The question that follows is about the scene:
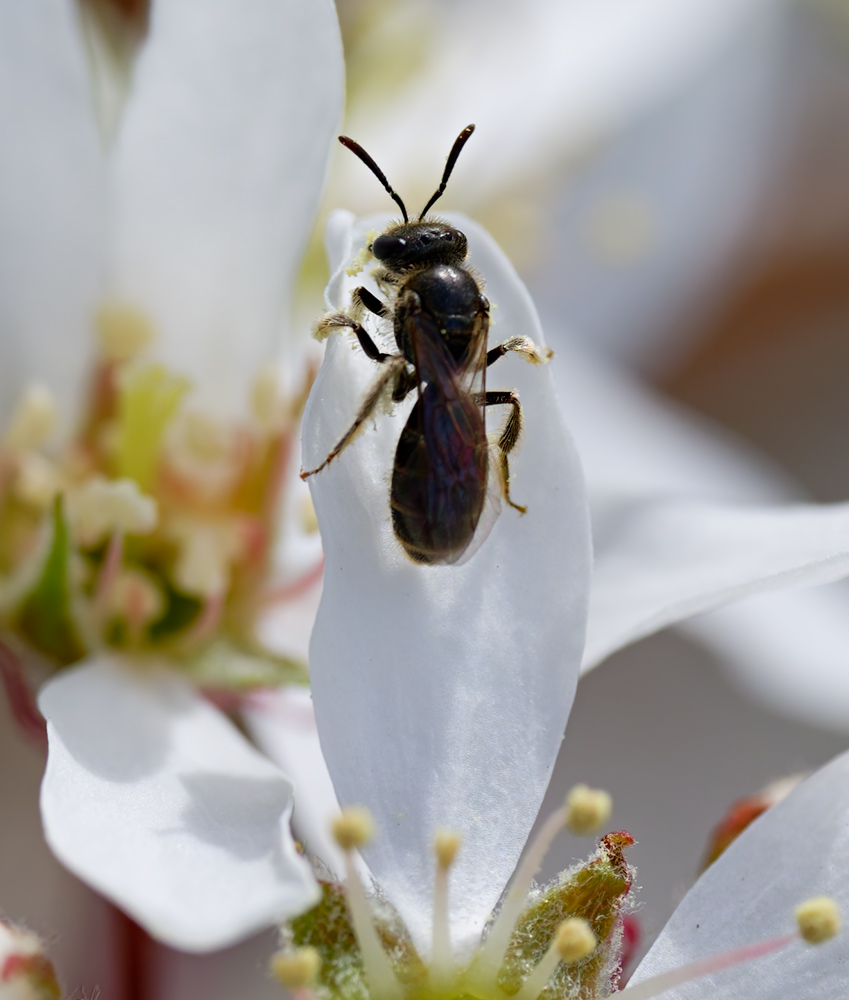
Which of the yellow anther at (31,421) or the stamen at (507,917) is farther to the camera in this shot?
the yellow anther at (31,421)

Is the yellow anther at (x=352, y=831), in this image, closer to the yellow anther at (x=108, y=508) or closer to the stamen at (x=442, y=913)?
the stamen at (x=442, y=913)

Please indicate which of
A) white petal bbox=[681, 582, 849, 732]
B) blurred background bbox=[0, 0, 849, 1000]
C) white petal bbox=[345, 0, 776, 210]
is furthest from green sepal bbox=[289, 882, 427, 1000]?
white petal bbox=[345, 0, 776, 210]

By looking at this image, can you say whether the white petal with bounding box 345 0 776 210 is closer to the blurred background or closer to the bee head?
the blurred background

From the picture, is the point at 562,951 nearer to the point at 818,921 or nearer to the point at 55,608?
the point at 818,921

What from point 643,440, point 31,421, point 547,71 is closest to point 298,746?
point 31,421

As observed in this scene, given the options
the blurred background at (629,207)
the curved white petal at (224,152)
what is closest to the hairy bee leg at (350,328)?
the curved white petal at (224,152)

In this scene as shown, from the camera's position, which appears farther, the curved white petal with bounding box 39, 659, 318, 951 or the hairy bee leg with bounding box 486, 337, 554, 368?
the hairy bee leg with bounding box 486, 337, 554, 368
